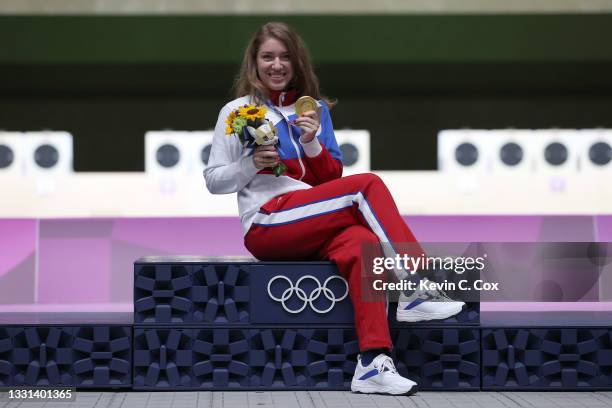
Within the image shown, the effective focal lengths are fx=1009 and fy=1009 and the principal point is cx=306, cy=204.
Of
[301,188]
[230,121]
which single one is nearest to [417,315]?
[301,188]

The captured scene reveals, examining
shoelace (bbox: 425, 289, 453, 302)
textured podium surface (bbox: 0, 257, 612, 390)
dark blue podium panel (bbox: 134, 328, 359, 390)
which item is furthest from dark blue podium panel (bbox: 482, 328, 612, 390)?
dark blue podium panel (bbox: 134, 328, 359, 390)

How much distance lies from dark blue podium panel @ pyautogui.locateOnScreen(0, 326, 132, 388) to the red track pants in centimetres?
42

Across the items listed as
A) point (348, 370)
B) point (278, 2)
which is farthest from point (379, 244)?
point (278, 2)

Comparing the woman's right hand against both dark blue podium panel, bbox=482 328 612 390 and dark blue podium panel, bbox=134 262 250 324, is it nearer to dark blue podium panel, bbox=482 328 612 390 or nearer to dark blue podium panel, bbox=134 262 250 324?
dark blue podium panel, bbox=134 262 250 324

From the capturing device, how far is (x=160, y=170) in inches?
177

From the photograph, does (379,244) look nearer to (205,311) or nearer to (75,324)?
(205,311)

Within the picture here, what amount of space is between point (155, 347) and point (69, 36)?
2174 mm

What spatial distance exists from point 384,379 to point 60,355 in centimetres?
77

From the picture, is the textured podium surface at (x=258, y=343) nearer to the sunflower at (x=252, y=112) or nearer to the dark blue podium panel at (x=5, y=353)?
the dark blue podium panel at (x=5, y=353)

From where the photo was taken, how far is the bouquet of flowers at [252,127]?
2.41 m

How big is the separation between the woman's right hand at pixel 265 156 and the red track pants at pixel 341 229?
101 millimetres

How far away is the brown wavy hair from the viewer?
2.59 meters

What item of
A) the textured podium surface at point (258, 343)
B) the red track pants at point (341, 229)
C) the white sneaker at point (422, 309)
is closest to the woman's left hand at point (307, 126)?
the red track pants at point (341, 229)

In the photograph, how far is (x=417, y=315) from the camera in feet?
7.93
